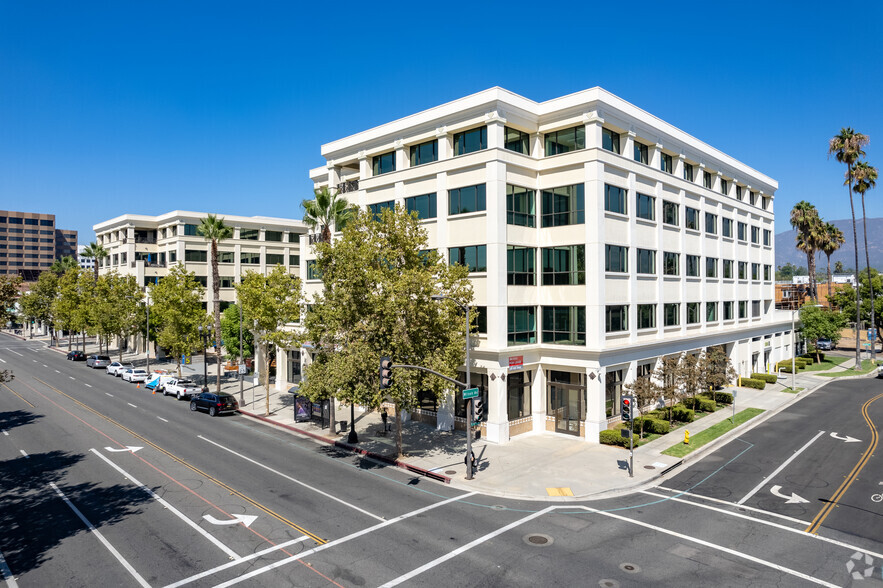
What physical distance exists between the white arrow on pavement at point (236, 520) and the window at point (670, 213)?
108 feet

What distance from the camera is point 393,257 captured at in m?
27.8

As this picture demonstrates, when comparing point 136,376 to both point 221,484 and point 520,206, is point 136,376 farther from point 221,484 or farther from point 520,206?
point 520,206

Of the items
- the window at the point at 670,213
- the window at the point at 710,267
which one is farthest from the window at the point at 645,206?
the window at the point at 710,267

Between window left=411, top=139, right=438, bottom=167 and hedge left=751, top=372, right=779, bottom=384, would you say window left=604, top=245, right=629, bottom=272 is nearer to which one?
window left=411, top=139, right=438, bottom=167

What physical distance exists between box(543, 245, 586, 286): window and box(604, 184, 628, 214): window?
10.8ft

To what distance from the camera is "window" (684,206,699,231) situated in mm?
42062

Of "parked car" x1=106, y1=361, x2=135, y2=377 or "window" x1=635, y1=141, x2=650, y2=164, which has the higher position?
"window" x1=635, y1=141, x2=650, y2=164

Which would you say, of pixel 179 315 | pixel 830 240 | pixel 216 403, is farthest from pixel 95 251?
pixel 830 240

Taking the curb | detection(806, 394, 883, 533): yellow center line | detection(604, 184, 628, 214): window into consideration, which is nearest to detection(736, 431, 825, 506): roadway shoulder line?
detection(806, 394, 883, 533): yellow center line

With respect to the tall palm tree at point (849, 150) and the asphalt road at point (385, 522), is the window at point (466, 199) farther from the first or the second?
the tall palm tree at point (849, 150)

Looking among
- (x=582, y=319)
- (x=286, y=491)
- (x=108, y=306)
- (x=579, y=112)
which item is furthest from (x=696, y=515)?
(x=108, y=306)

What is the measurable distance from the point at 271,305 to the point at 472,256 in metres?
16.2

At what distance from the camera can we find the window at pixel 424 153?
117 ft

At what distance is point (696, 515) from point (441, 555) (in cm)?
1031
